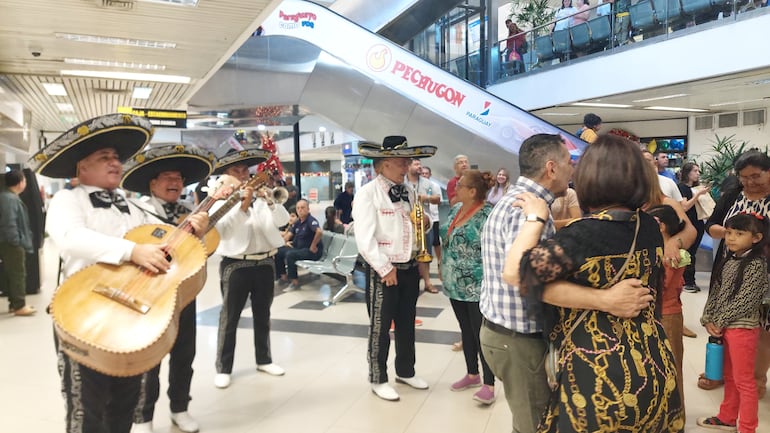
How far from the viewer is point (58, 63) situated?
21.4ft

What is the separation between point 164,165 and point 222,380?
165cm

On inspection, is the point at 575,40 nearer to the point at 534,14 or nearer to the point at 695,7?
the point at 695,7

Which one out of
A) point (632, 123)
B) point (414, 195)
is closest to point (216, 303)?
point (414, 195)

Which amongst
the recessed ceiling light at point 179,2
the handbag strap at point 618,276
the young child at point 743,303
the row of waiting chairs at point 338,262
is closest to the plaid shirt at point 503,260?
the handbag strap at point 618,276

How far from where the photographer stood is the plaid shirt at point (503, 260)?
2039 mm

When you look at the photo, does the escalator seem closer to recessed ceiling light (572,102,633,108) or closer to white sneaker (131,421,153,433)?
recessed ceiling light (572,102,633,108)

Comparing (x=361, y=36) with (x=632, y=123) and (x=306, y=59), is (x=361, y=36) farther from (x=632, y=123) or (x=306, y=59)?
(x=632, y=123)

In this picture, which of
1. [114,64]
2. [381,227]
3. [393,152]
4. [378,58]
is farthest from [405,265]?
[378,58]

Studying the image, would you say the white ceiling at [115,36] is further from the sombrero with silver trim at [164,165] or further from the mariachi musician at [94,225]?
the mariachi musician at [94,225]

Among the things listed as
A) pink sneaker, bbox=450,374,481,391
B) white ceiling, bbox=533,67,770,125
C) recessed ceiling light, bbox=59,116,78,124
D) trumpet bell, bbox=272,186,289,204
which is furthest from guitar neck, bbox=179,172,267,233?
recessed ceiling light, bbox=59,116,78,124

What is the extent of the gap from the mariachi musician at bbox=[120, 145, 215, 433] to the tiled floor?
0.19 metres

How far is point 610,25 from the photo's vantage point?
9508mm

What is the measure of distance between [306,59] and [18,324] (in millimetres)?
7265

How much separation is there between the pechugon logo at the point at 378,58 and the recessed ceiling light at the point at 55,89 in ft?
16.2
